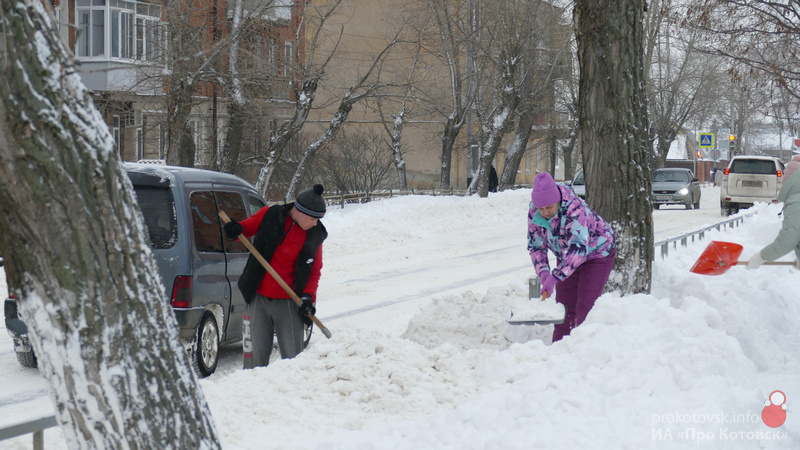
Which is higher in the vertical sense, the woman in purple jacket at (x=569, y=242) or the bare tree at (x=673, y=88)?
the bare tree at (x=673, y=88)

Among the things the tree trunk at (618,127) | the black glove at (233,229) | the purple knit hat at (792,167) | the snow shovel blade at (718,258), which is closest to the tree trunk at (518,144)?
the snow shovel blade at (718,258)

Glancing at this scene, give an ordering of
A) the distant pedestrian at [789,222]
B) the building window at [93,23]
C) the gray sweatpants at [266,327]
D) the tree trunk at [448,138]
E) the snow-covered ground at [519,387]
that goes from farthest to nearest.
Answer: the tree trunk at [448,138] → the building window at [93,23] → the distant pedestrian at [789,222] → the gray sweatpants at [266,327] → the snow-covered ground at [519,387]

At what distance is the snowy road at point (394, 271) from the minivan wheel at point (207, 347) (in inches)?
7.7

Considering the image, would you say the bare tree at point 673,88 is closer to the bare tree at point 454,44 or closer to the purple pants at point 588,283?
the bare tree at point 454,44

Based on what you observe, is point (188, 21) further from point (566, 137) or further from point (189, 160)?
point (566, 137)

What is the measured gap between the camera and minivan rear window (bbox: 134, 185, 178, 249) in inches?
277

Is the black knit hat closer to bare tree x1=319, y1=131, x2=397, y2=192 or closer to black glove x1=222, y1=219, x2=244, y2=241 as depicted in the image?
black glove x1=222, y1=219, x2=244, y2=241

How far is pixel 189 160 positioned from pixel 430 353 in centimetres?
1571

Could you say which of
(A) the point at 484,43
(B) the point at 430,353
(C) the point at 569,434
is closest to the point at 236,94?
(A) the point at 484,43

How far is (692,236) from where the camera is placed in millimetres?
14125

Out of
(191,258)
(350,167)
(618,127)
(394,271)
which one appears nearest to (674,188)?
(350,167)

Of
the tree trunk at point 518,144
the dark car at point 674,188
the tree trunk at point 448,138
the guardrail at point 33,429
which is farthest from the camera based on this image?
the tree trunk at point 518,144

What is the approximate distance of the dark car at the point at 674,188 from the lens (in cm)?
3281

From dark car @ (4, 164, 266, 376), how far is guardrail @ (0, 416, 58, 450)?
11.2 feet
